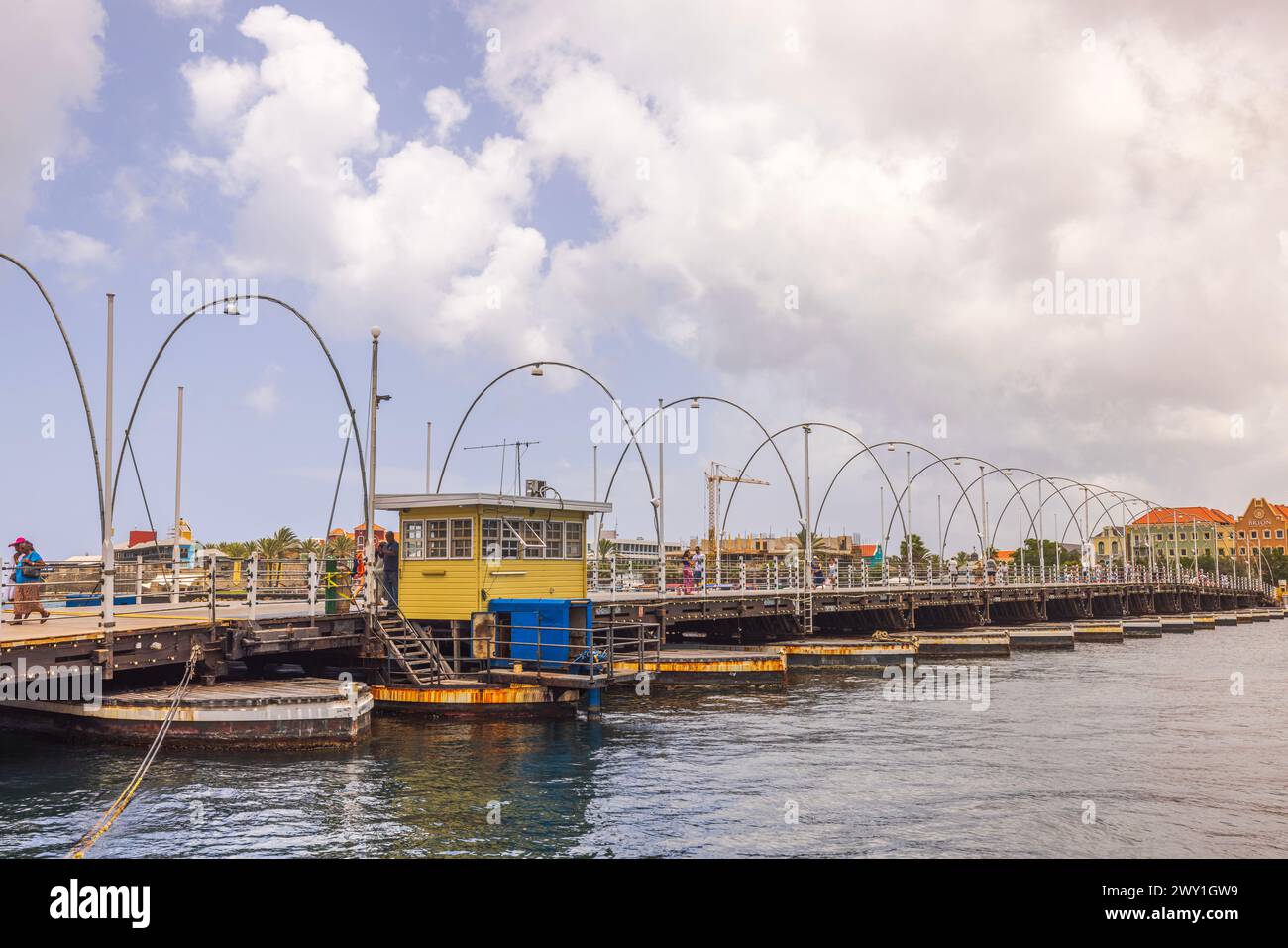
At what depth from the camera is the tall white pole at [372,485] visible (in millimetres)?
29656

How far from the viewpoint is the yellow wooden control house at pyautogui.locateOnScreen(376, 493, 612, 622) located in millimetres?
29172

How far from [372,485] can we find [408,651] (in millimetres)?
5001

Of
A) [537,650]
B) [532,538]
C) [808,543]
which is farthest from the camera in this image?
[808,543]

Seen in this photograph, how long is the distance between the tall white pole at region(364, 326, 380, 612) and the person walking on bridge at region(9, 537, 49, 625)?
8.20m

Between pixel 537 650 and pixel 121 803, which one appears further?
pixel 537 650

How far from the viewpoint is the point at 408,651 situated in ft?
95.8

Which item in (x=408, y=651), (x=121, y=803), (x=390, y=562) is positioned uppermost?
(x=390, y=562)

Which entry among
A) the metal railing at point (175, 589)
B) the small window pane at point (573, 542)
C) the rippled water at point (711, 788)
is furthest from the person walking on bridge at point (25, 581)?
the small window pane at point (573, 542)

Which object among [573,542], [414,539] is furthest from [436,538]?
[573,542]

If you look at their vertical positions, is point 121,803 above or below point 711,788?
above

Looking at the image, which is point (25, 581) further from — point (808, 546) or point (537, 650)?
point (808, 546)

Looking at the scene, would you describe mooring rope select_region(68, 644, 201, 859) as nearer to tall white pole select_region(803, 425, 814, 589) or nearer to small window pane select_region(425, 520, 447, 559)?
small window pane select_region(425, 520, 447, 559)
